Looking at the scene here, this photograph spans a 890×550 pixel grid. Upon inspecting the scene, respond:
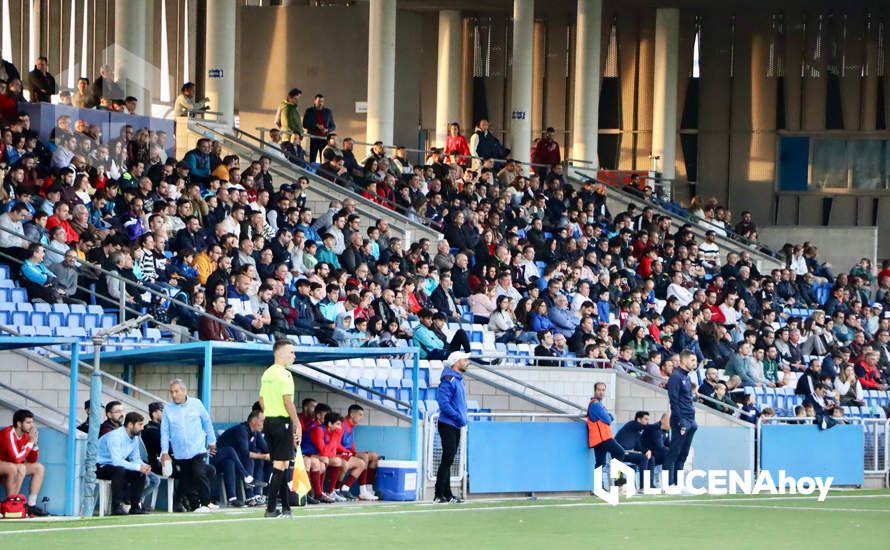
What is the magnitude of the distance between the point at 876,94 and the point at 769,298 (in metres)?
13.9

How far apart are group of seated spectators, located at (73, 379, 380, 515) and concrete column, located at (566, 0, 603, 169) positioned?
2229 centimetres

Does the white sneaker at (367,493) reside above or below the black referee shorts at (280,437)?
below

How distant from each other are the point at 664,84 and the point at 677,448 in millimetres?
24811

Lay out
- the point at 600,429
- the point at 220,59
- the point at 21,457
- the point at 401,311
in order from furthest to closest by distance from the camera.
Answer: the point at 220,59, the point at 401,311, the point at 600,429, the point at 21,457

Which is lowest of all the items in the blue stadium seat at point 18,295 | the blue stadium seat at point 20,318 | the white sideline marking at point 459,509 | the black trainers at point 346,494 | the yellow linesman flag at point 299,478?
the black trainers at point 346,494

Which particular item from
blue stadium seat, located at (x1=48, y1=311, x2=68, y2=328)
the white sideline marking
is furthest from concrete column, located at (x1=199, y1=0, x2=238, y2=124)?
the white sideline marking

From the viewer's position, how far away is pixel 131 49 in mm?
28922

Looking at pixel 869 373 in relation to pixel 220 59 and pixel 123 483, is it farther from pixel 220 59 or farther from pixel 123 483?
pixel 123 483

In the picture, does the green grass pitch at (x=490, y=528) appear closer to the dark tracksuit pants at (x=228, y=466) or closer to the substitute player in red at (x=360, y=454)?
the dark tracksuit pants at (x=228, y=466)

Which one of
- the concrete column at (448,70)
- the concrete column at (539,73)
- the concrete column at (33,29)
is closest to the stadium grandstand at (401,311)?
the concrete column at (448,70)

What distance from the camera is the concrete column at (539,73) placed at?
1890 inches

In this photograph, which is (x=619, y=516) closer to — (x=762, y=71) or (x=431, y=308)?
(x=431, y=308)

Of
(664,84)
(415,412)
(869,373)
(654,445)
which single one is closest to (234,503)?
(415,412)

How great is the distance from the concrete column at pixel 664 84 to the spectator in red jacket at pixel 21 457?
29.5m
